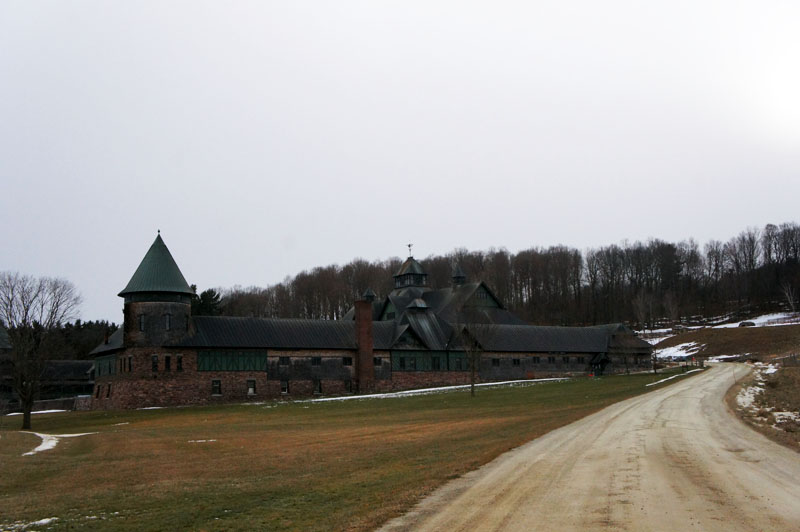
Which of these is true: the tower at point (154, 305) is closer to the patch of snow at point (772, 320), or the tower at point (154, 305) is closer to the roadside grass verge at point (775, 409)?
the roadside grass verge at point (775, 409)

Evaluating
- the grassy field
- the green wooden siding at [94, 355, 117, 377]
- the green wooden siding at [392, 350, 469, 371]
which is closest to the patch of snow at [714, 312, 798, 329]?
the green wooden siding at [392, 350, 469, 371]

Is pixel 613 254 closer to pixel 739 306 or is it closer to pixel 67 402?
pixel 739 306

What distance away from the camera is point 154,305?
202 ft

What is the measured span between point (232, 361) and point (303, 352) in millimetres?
6416

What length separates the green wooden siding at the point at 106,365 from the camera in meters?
63.3

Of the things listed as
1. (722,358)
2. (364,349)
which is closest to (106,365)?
(364,349)

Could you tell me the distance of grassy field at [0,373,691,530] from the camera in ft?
47.8

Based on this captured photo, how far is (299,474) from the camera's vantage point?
1983cm

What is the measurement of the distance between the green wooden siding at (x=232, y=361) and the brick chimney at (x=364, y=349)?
8920 mm

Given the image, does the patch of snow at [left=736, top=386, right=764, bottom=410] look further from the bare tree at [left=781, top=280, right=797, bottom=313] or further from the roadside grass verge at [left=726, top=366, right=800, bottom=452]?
the bare tree at [left=781, top=280, right=797, bottom=313]

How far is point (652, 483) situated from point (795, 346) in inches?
3113

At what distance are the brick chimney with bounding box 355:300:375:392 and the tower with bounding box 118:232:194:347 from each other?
15.4 m

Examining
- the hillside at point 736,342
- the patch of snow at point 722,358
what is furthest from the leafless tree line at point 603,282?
the patch of snow at point 722,358

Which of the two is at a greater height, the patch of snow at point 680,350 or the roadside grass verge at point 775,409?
the patch of snow at point 680,350
